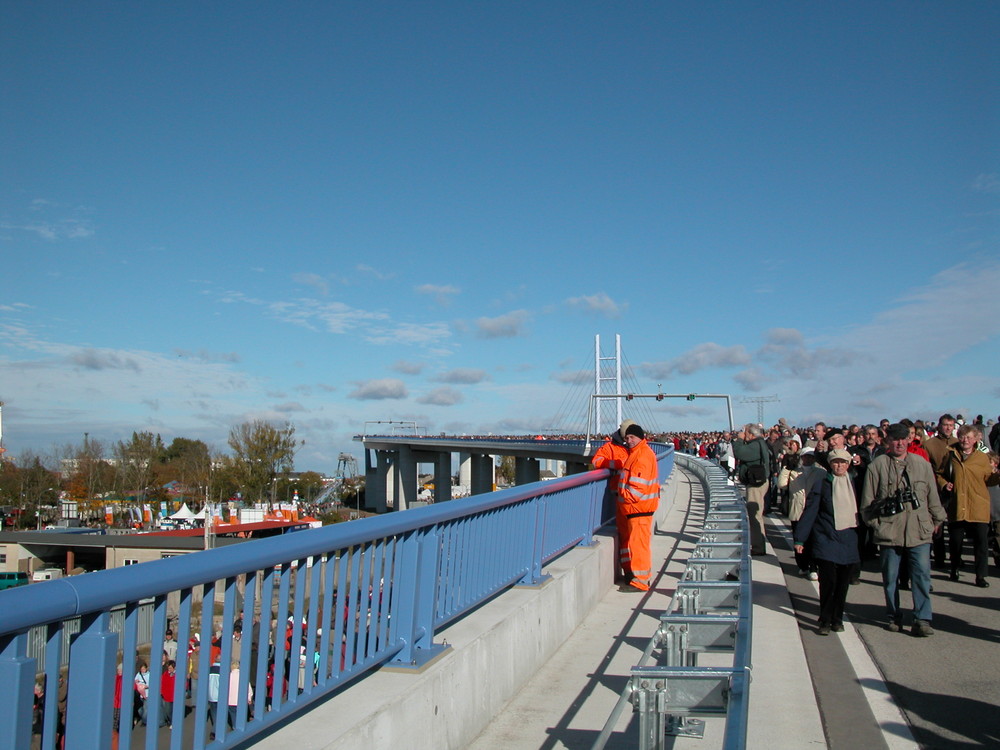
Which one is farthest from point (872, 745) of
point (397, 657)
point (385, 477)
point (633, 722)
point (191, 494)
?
point (385, 477)

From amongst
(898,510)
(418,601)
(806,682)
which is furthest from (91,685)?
(898,510)

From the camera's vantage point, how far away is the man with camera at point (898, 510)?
8180mm

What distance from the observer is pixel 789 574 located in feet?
36.2

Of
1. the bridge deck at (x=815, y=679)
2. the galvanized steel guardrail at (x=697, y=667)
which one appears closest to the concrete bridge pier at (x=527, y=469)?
the bridge deck at (x=815, y=679)

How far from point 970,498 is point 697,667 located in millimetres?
7928

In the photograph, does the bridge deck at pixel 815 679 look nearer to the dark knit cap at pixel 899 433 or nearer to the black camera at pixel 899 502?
the black camera at pixel 899 502

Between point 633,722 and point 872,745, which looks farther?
point 633,722

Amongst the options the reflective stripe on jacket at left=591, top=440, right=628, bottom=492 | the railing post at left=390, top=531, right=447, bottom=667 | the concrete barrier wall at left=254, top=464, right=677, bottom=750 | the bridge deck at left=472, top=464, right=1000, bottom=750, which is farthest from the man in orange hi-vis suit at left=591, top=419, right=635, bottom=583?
the railing post at left=390, top=531, right=447, bottom=667

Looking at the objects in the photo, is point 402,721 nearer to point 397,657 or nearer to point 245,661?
point 397,657

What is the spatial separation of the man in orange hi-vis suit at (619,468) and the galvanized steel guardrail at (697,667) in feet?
6.07

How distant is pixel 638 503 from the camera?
930cm

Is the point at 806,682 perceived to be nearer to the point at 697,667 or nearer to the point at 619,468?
the point at 697,667

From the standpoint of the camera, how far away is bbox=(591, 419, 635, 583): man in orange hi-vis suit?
965cm

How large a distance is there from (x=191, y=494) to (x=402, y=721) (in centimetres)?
9176
